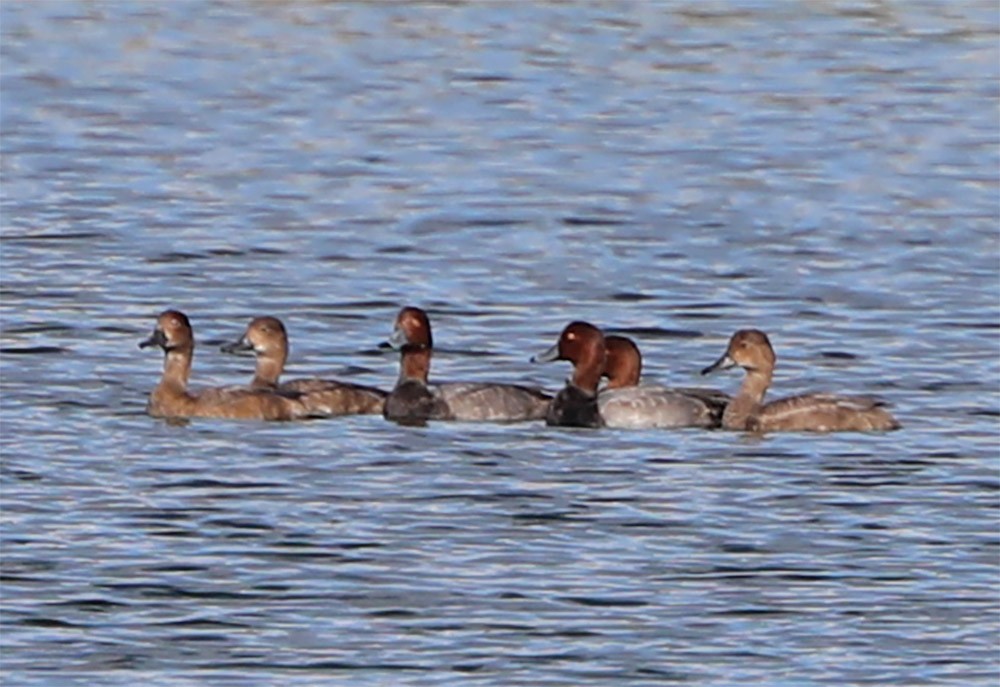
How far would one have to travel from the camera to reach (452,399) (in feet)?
49.3

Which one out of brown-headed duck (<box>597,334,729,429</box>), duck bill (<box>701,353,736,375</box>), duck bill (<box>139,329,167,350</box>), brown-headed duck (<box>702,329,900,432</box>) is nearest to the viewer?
brown-headed duck (<box>702,329,900,432</box>)

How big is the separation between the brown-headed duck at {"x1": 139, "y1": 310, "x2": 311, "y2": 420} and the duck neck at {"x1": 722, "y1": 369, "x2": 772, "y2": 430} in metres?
1.98

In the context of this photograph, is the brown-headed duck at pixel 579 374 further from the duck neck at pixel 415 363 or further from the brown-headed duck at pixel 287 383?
Answer: the brown-headed duck at pixel 287 383

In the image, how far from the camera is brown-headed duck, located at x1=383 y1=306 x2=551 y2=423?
1491 centimetres

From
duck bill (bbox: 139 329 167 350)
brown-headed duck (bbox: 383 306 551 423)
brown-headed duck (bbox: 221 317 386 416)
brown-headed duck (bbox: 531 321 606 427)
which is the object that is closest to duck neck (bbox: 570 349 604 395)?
brown-headed duck (bbox: 531 321 606 427)

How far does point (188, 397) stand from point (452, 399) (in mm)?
1250

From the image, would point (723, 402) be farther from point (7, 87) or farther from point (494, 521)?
point (7, 87)

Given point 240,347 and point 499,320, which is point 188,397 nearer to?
point 240,347

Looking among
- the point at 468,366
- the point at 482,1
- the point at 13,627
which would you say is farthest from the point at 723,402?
the point at 482,1

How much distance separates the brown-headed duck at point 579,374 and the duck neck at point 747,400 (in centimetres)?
61

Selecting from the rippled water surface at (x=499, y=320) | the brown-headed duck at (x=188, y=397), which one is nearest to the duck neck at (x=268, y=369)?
the brown-headed duck at (x=188, y=397)

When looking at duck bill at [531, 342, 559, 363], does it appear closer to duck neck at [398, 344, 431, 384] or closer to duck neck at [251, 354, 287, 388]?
duck neck at [398, 344, 431, 384]

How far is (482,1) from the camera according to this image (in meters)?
32.2

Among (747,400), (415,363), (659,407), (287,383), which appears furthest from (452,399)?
(747,400)
